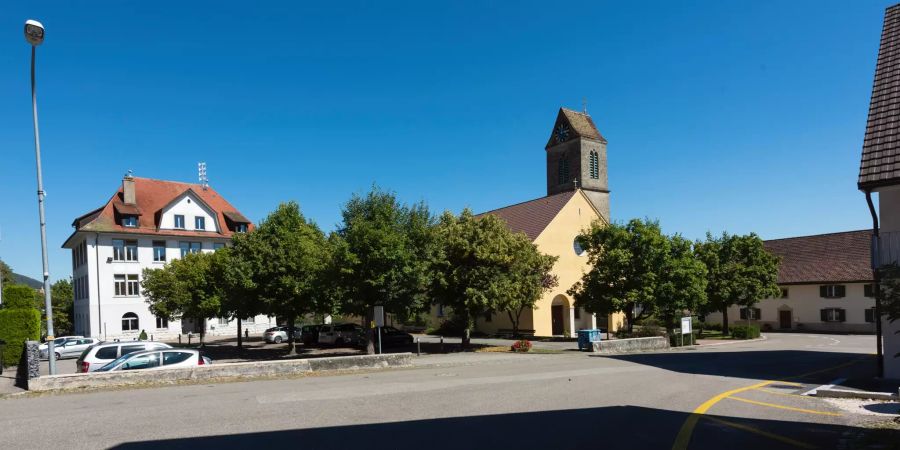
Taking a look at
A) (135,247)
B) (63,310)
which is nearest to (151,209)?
(135,247)

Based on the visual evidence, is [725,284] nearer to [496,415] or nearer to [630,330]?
[630,330]

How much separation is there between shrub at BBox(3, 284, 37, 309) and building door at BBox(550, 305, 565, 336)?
110ft

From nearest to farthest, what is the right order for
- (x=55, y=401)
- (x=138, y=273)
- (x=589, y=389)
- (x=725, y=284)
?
1. (x=55, y=401)
2. (x=589, y=389)
3. (x=725, y=284)
4. (x=138, y=273)

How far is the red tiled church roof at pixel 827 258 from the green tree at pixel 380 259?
138ft

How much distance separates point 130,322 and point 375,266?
34.2 meters

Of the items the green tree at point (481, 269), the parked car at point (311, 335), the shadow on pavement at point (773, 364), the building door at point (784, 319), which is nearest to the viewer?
the shadow on pavement at point (773, 364)

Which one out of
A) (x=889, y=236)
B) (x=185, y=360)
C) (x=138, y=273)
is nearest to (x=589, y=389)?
(x=889, y=236)

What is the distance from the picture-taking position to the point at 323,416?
1105cm

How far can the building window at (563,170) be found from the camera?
226ft

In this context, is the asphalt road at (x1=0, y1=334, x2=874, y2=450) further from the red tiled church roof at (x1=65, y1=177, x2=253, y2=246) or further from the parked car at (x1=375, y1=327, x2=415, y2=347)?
the red tiled church roof at (x1=65, y1=177, x2=253, y2=246)

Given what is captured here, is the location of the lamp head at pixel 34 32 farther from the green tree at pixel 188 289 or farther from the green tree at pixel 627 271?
the green tree at pixel 627 271

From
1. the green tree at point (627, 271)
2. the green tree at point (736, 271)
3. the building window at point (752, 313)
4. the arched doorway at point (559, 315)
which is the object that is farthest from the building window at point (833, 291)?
the green tree at point (627, 271)

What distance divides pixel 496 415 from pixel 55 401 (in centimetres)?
1071

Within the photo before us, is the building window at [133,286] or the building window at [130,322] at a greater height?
the building window at [133,286]
